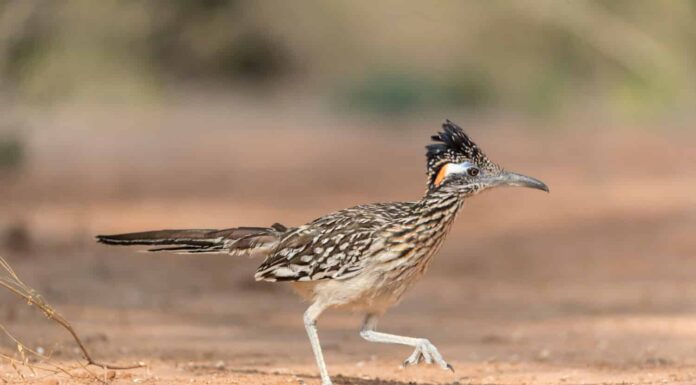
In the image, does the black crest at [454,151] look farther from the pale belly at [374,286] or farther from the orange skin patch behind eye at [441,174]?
the pale belly at [374,286]

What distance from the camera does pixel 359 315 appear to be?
1186cm

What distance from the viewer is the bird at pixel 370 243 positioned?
7.31 metres

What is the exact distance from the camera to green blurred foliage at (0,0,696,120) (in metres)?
27.4

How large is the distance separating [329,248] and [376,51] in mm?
38573

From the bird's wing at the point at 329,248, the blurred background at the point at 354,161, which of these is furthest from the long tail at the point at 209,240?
the blurred background at the point at 354,161

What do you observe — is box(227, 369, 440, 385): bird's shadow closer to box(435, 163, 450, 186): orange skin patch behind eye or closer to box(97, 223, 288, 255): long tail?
box(97, 223, 288, 255): long tail

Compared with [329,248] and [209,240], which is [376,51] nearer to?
[209,240]

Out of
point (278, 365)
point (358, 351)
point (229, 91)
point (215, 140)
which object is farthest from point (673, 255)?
point (229, 91)

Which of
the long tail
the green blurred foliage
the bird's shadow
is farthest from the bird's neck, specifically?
the green blurred foliage

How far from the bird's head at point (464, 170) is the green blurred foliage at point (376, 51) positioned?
8.33 meters

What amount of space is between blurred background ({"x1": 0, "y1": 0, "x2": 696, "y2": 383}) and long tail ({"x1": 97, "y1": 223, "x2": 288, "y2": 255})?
92cm

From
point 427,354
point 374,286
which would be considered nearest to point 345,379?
point 374,286

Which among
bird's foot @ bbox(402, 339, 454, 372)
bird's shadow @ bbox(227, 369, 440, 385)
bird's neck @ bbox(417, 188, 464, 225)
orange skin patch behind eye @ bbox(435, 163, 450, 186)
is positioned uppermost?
orange skin patch behind eye @ bbox(435, 163, 450, 186)

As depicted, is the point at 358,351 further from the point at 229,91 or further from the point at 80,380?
the point at 229,91
